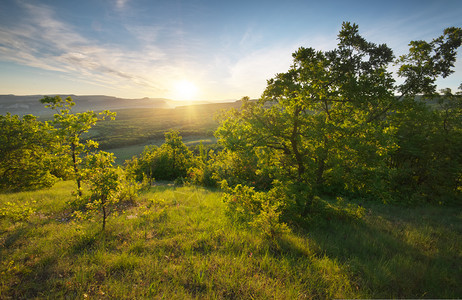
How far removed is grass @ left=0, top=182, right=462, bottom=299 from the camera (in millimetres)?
3953

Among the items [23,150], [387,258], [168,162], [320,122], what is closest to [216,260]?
[387,258]

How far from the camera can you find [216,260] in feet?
15.9

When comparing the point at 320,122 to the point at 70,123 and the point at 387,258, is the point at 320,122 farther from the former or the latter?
the point at 70,123

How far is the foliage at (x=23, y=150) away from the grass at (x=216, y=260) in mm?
6385

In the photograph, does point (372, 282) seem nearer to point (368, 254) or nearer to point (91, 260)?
point (368, 254)

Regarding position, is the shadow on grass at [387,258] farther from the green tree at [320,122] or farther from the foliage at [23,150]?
the foliage at [23,150]

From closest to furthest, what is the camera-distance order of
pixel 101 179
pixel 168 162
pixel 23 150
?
pixel 101 179, pixel 23 150, pixel 168 162

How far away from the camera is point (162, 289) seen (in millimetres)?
3941

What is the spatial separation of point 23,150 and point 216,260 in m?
15.1

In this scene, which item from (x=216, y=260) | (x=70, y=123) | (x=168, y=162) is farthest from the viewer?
(x=168, y=162)

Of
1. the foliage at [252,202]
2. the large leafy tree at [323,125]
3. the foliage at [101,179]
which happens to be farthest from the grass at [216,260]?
the large leafy tree at [323,125]

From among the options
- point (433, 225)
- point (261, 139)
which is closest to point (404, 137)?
point (433, 225)

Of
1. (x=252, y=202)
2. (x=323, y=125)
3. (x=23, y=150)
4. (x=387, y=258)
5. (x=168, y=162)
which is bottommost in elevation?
(x=168, y=162)

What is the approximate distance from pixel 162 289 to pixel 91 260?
2.29 m
